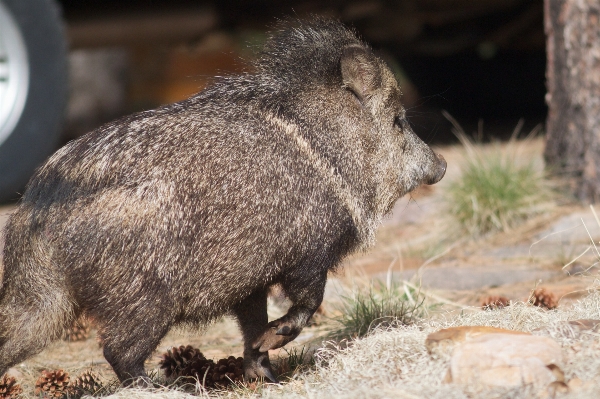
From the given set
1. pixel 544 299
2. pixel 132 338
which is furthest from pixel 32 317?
pixel 544 299

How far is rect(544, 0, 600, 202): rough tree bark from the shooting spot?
5.14 metres

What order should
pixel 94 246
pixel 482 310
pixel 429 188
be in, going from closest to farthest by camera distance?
pixel 94 246 → pixel 482 310 → pixel 429 188

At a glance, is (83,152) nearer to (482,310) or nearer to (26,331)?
(26,331)

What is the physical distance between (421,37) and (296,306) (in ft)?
22.0

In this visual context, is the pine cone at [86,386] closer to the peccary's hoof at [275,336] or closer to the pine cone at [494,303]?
the peccary's hoof at [275,336]

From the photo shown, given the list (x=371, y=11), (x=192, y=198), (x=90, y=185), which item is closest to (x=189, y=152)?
(x=192, y=198)

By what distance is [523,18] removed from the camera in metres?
8.62

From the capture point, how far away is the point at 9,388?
330cm

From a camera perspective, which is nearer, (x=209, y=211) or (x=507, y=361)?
(x=507, y=361)

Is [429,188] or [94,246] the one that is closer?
[94,246]

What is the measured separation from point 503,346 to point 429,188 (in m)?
4.21

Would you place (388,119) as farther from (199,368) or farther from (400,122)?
(199,368)

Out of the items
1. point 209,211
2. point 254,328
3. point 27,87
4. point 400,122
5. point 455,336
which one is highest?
point 27,87

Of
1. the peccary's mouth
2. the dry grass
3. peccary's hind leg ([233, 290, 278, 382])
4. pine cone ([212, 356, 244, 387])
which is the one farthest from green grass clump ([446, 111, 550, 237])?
pine cone ([212, 356, 244, 387])
